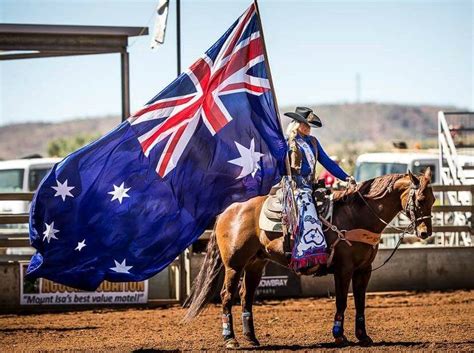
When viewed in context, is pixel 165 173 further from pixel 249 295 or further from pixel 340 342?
pixel 340 342

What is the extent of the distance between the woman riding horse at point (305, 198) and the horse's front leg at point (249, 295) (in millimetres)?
737

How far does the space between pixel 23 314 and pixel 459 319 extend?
6.17m

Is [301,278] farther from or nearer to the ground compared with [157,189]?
nearer to the ground

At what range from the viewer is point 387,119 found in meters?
100

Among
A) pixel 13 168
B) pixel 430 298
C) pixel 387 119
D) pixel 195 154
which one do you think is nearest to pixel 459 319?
pixel 430 298

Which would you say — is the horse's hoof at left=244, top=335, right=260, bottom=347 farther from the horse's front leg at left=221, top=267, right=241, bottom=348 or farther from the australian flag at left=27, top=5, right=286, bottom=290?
the australian flag at left=27, top=5, right=286, bottom=290

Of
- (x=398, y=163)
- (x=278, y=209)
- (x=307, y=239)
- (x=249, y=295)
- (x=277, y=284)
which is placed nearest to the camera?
(x=307, y=239)

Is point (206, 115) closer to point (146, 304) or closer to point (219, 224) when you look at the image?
point (219, 224)

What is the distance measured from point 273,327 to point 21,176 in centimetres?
858

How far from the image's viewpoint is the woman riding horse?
32.5ft

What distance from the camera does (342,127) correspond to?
99.4 m

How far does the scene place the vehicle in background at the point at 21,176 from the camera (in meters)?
18.6

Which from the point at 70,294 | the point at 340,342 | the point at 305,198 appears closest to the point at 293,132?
the point at 305,198

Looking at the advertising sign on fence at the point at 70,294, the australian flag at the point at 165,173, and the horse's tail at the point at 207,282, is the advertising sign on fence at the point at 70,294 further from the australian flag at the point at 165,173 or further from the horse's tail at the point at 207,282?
the australian flag at the point at 165,173
